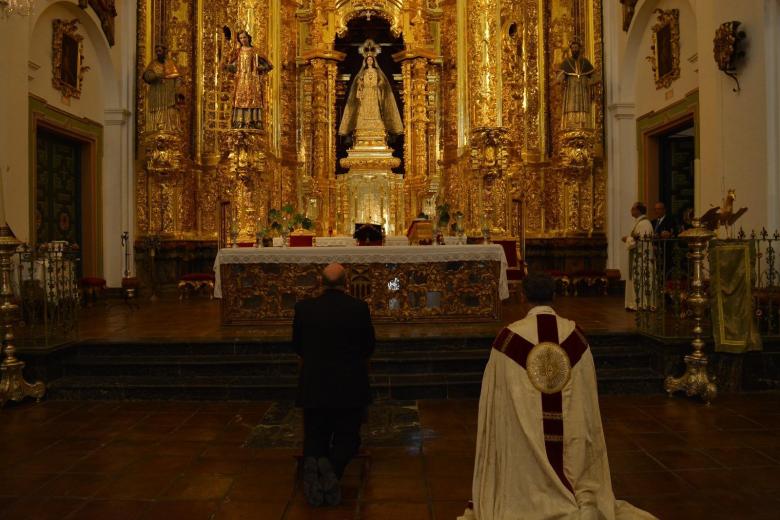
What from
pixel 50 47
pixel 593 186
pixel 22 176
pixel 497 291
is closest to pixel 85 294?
pixel 22 176

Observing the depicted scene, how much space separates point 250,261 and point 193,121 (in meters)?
6.50

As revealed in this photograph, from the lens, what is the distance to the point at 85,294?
11648 mm

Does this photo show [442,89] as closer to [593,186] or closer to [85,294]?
[593,186]

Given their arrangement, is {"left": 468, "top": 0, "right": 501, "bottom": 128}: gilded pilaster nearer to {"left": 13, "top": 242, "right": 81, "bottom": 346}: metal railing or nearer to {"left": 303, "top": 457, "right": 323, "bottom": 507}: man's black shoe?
{"left": 13, "top": 242, "right": 81, "bottom": 346}: metal railing

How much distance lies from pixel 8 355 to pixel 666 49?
1098 cm

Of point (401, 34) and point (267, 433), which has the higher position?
point (401, 34)

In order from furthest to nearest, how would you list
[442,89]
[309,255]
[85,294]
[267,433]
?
[442,89] < [85,294] < [309,255] < [267,433]

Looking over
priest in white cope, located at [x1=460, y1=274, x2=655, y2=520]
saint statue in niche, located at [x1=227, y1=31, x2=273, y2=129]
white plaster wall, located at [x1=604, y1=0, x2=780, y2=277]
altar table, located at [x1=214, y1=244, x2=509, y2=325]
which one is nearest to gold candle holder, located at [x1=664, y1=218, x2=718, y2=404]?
white plaster wall, located at [x1=604, y1=0, x2=780, y2=277]

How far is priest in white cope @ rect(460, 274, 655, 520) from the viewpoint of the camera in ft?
10.7

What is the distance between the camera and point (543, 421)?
329 centimetres

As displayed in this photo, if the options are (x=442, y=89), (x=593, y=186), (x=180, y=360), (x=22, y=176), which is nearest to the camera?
(x=180, y=360)

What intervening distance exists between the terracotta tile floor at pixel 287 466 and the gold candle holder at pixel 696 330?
0.32 m

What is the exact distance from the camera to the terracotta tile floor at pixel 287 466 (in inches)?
150

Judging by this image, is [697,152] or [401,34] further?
[401,34]
